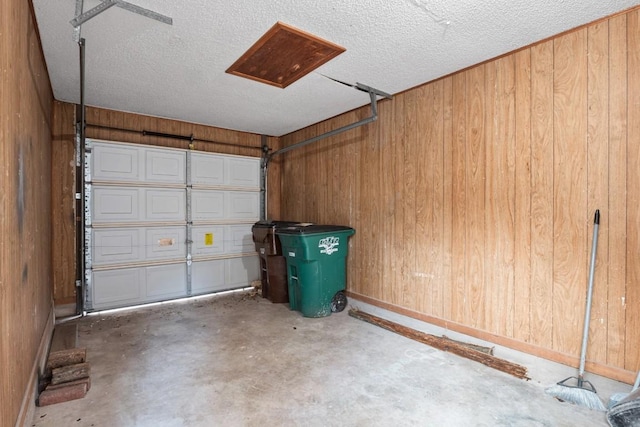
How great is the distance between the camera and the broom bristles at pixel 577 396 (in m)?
1.98

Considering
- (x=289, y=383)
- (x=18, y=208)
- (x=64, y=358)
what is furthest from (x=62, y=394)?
(x=289, y=383)

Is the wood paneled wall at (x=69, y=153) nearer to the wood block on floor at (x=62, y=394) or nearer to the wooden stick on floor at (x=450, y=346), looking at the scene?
the wood block on floor at (x=62, y=394)

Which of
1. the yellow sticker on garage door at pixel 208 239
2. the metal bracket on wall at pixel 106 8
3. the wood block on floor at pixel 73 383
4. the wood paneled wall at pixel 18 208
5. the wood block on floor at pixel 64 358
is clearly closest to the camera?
the wood paneled wall at pixel 18 208

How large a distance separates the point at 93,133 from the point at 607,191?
17.9ft

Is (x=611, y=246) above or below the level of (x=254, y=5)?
below

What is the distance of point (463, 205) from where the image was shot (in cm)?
291

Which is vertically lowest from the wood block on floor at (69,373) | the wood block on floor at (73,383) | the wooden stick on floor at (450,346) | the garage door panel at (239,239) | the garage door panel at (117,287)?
the wooden stick on floor at (450,346)

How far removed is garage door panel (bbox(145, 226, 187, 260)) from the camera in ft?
14.3

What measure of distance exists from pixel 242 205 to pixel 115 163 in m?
1.90

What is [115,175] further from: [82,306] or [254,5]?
[254,5]

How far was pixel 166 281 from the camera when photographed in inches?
176

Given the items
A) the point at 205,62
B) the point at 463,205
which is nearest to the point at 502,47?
the point at 463,205

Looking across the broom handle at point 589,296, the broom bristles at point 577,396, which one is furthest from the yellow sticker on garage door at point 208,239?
the broom handle at point 589,296

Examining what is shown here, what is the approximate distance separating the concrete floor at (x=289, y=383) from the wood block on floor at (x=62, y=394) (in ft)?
0.13
